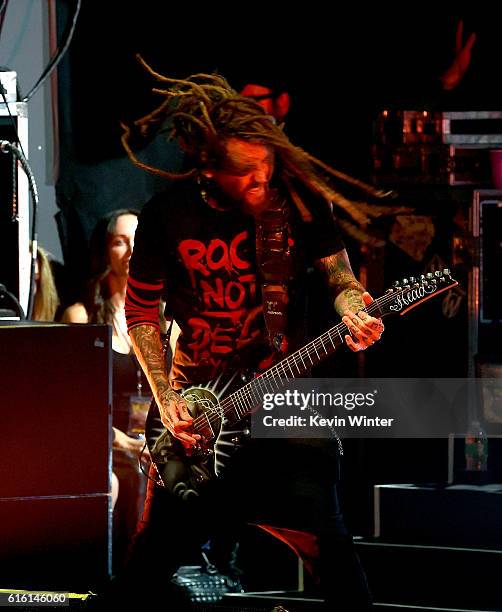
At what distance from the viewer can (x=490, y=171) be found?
4.43 m

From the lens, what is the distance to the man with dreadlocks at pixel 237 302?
3248mm

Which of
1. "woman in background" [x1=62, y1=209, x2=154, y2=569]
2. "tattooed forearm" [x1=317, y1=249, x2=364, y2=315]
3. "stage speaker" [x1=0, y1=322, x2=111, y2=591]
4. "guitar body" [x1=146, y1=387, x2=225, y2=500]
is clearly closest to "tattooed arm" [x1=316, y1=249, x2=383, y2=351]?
"tattooed forearm" [x1=317, y1=249, x2=364, y2=315]

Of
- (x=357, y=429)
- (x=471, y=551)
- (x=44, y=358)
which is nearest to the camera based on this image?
(x=44, y=358)

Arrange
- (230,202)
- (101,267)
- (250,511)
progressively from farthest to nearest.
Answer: (101,267) < (230,202) < (250,511)

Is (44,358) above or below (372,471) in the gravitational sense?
above

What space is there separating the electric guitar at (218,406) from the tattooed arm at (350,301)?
0.12 ft

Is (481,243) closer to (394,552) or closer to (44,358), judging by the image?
(394,552)

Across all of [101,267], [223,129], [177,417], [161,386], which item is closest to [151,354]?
[161,386]

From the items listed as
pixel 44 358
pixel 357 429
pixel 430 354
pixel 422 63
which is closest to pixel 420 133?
pixel 422 63

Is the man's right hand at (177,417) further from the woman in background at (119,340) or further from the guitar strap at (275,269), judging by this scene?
A: the woman in background at (119,340)

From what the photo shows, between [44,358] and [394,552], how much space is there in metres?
1.42

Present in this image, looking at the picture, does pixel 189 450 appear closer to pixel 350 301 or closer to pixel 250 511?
pixel 250 511

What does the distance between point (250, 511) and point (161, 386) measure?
46 cm

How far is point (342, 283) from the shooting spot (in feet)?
11.2
